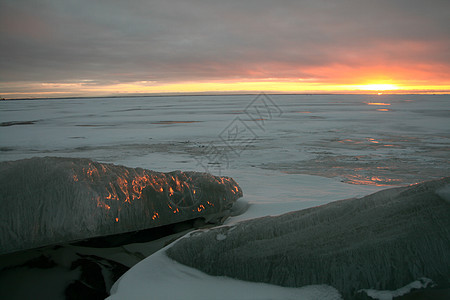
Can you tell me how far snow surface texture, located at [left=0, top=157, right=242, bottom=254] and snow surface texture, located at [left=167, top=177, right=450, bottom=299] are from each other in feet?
2.78

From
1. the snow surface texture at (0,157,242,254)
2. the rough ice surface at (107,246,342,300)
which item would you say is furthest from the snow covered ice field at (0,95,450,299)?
the snow surface texture at (0,157,242,254)

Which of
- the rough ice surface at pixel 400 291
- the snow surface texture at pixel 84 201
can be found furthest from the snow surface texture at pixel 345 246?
the snow surface texture at pixel 84 201

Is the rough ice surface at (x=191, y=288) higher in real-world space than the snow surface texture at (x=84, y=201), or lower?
lower

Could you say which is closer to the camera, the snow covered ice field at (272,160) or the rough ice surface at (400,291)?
the rough ice surface at (400,291)

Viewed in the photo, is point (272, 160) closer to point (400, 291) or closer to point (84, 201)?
point (84, 201)

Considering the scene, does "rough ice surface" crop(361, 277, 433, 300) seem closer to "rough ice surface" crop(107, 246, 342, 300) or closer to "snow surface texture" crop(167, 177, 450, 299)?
"snow surface texture" crop(167, 177, 450, 299)

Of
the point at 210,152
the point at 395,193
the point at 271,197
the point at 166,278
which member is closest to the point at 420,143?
the point at 210,152

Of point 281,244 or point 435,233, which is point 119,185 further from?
point 435,233

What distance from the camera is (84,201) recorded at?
2744 millimetres

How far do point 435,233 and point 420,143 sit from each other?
706cm

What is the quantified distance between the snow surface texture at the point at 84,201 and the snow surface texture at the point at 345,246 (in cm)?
85

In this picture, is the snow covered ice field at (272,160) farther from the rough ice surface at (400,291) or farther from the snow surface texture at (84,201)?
the snow surface texture at (84,201)

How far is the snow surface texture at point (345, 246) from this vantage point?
1.76 metres

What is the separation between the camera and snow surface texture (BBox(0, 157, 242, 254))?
8.57 ft
